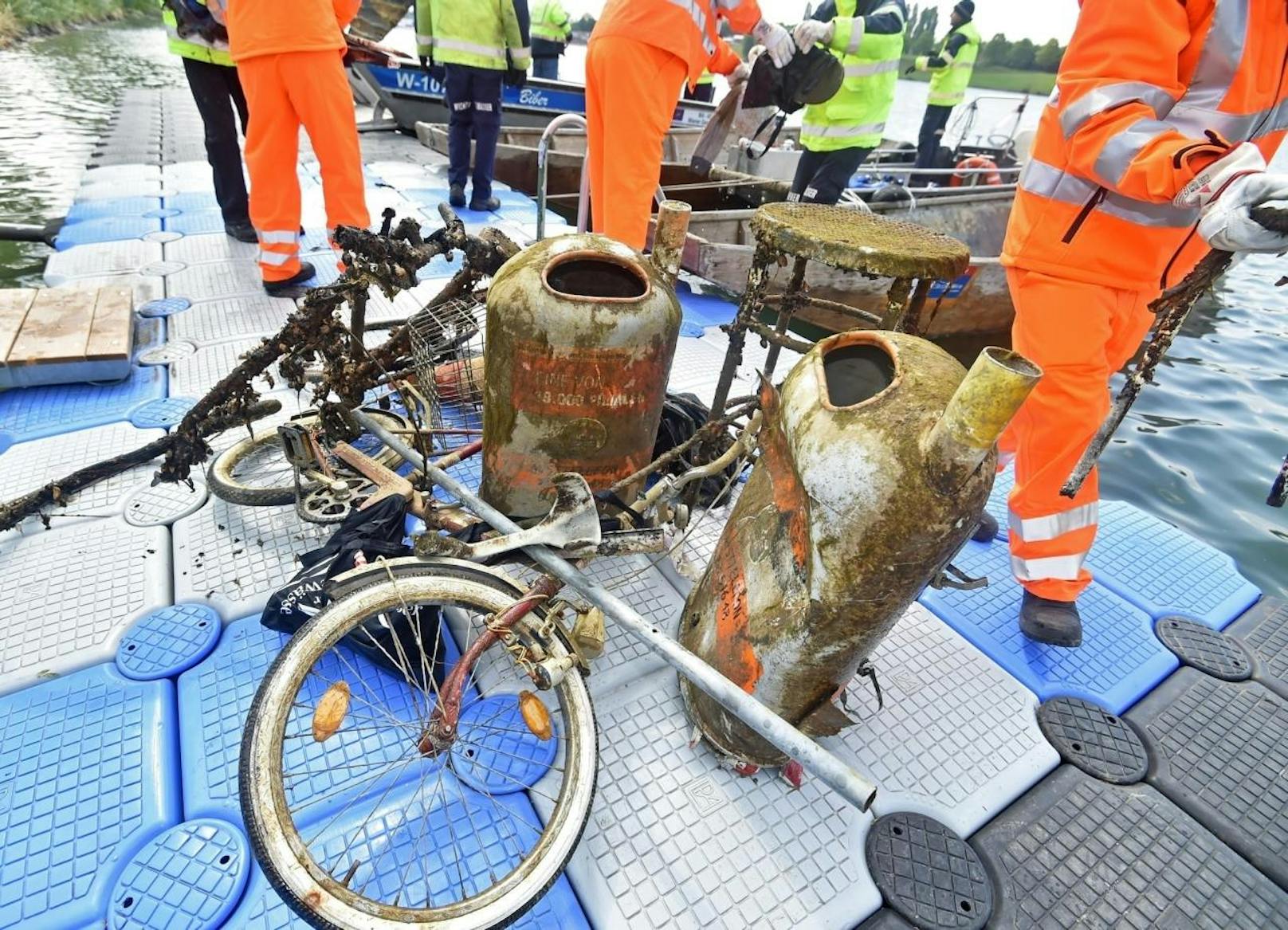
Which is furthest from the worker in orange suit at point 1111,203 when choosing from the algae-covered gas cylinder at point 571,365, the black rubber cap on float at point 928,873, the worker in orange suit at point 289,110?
the worker in orange suit at point 289,110

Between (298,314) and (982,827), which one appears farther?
(298,314)

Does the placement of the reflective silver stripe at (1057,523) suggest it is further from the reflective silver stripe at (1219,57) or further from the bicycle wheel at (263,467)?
the bicycle wheel at (263,467)

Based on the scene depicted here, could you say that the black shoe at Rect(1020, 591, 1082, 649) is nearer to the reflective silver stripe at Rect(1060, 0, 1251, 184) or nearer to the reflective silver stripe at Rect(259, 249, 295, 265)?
the reflective silver stripe at Rect(1060, 0, 1251, 184)

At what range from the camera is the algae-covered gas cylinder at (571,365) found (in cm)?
179

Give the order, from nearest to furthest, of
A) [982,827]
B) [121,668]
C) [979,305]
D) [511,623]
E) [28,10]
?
[511,623], [982,827], [121,668], [979,305], [28,10]

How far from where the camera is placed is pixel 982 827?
1645 millimetres

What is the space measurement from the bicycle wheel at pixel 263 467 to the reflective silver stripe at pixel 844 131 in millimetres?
4629

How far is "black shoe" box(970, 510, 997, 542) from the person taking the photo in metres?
2.57

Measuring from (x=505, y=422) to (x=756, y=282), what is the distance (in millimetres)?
975

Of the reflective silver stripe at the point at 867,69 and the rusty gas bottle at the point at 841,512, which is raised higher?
the reflective silver stripe at the point at 867,69

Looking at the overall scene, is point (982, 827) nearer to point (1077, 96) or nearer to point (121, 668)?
point (1077, 96)

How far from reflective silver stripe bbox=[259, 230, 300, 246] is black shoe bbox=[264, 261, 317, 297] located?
0.22m

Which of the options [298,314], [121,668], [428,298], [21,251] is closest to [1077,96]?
[298,314]

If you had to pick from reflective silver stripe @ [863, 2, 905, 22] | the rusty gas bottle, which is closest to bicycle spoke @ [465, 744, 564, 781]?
the rusty gas bottle
